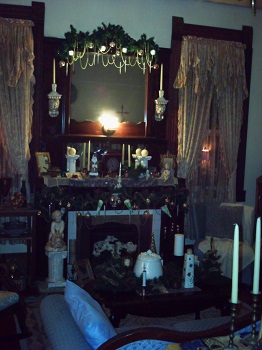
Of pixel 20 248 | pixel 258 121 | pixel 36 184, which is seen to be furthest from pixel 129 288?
pixel 258 121

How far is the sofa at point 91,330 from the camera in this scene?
8.52ft

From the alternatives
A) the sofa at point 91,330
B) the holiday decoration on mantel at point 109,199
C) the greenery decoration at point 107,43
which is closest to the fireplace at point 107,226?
the holiday decoration on mantel at point 109,199

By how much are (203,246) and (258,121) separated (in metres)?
2.46

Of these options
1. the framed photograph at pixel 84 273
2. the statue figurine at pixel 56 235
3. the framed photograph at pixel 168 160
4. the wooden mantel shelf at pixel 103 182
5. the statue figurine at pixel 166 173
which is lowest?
the framed photograph at pixel 84 273

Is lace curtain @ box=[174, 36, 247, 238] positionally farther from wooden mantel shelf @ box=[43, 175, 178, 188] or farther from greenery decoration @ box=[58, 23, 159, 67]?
wooden mantel shelf @ box=[43, 175, 178, 188]

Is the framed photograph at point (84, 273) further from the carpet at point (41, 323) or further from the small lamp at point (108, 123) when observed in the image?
the small lamp at point (108, 123)

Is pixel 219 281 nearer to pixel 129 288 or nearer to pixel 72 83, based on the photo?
pixel 129 288

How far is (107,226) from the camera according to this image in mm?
6125

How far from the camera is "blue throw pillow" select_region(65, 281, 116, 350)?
8.61ft

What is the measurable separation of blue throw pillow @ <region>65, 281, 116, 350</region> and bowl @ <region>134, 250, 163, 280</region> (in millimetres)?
1284

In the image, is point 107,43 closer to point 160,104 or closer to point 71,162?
point 160,104

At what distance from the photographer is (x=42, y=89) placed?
5996 mm

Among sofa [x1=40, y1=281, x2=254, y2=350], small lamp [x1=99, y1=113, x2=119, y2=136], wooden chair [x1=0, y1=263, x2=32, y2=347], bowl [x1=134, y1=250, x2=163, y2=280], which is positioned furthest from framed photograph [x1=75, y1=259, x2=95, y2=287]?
small lamp [x1=99, y1=113, x2=119, y2=136]

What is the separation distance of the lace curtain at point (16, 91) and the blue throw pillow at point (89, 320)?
3377 millimetres
